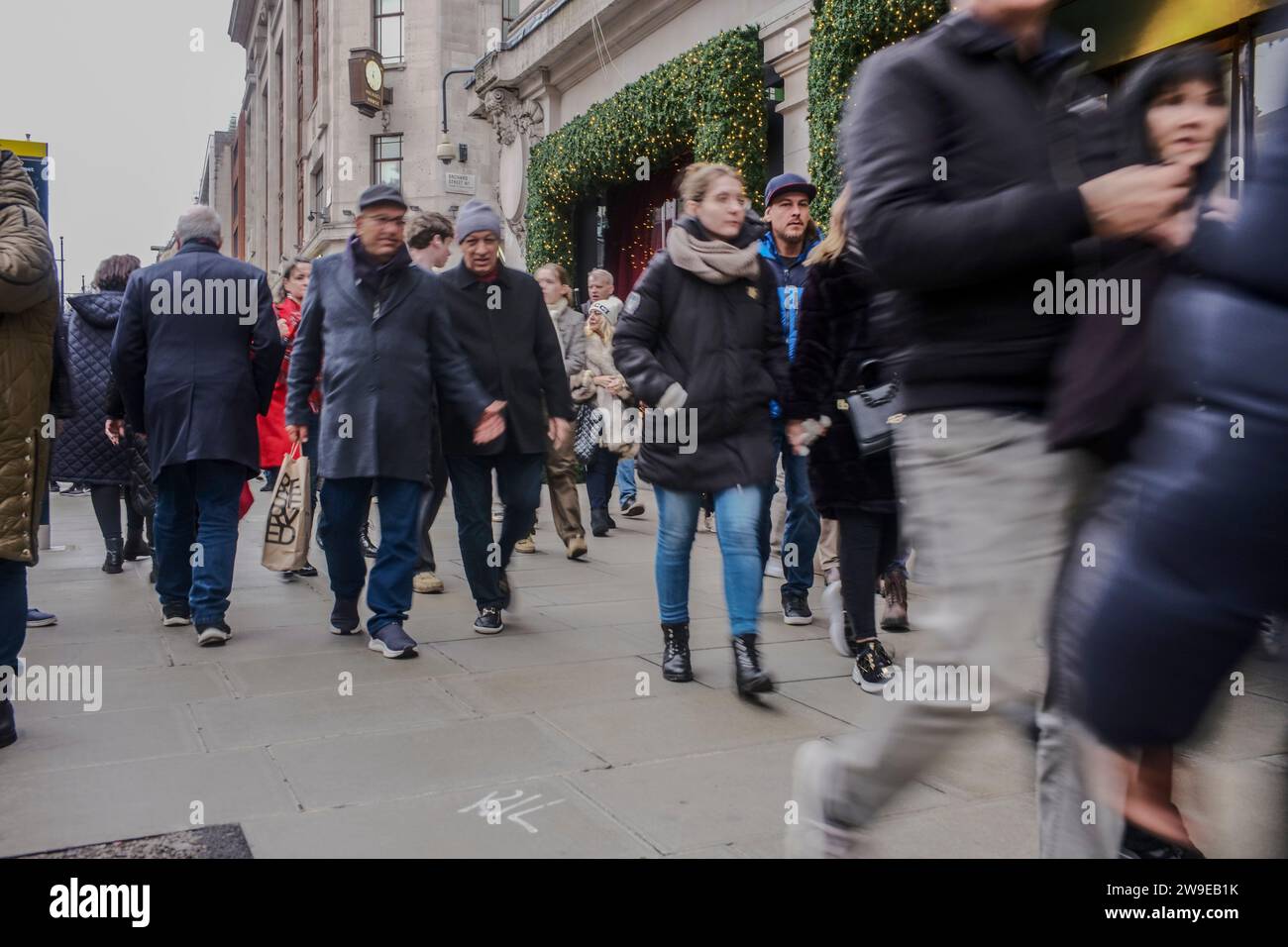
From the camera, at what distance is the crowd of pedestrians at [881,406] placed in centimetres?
151

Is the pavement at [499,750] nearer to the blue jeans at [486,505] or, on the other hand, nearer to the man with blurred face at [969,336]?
the man with blurred face at [969,336]

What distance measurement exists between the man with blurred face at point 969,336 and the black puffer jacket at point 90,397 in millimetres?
6603

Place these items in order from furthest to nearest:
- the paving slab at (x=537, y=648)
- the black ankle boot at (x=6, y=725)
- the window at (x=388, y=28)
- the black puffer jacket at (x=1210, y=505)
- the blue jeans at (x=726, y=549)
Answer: the window at (x=388, y=28) < the paving slab at (x=537, y=648) < the blue jeans at (x=726, y=549) < the black ankle boot at (x=6, y=725) < the black puffer jacket at (x=1210, y=505)

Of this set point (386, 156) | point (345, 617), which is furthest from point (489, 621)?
point (386, 156)

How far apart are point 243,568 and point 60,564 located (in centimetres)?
145

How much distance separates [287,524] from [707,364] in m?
2.92

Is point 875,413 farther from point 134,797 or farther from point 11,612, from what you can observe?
point 11,612

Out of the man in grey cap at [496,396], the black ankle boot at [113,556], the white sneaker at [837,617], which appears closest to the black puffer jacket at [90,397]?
the black ankle boot at [113,556]

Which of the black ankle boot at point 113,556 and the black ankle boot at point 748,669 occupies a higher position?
the black ankle boot at point 113,556

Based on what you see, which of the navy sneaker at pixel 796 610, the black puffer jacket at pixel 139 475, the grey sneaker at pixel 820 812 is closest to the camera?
the grey sneaker at pixel 820 812

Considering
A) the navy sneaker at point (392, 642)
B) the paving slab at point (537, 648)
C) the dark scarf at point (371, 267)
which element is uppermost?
the dark scarf at point (371, 267)

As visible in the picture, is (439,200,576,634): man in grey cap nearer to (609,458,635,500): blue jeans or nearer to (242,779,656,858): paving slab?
(242,779,656,858): paving slab

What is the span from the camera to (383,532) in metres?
5.58

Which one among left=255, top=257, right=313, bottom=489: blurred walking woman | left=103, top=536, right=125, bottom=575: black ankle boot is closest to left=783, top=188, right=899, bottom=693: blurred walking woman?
left=255, top=257, right=313, bottom=489: blurred walking woman
